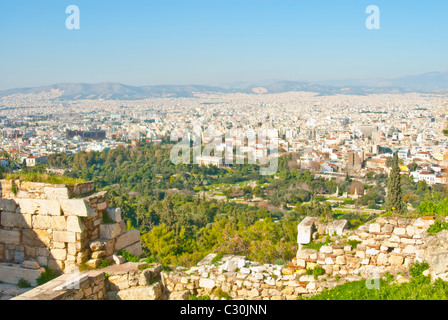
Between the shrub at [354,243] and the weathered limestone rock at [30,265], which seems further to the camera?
the shrub at [354,243]

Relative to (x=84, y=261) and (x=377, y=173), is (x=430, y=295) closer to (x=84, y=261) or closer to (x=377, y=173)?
(x=84, y=261)

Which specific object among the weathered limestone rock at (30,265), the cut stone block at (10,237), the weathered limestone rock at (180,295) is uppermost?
the cut stone block at (10,237)

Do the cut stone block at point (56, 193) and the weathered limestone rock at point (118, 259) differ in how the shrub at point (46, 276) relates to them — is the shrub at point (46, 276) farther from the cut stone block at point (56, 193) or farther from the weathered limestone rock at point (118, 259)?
the cut stone block at point (56, 193)

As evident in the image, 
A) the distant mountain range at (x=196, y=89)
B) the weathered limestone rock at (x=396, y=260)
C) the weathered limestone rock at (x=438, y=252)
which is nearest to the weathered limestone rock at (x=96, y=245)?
the weathered limestone rock at (x=396, y=260)

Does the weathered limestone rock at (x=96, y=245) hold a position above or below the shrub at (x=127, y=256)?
above

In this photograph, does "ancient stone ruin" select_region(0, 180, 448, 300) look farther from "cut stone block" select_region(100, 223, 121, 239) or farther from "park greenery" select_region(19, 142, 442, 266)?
"park greenery" select_region(19, 142, 442, 266)

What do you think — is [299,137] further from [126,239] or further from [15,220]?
[15,220]

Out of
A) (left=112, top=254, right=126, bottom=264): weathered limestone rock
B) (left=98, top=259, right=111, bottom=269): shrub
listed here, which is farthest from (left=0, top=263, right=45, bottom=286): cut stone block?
(left=112, top=254, right=126, bottom=264): weathered limestone rock
